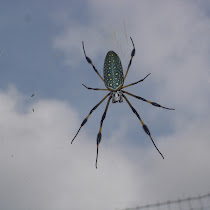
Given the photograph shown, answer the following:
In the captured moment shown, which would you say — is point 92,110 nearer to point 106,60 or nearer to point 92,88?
point 92,88

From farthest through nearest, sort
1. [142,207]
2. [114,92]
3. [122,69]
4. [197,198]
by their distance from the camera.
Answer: [142,207], [197,198], [114,92], [122,69]

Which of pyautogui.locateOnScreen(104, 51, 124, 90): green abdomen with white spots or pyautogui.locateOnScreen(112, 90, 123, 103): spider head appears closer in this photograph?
pyautogui.locateOnScreen(104, 51, 124, 90): green abdomen with white spots

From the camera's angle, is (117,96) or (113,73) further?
(117,96)

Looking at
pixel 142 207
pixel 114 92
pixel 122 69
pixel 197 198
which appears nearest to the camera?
pixel 122 69

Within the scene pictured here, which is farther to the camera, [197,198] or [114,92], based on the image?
[197,198]

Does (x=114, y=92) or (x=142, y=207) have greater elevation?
(x=114, y=92)

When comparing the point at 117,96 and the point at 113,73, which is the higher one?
the point at 117,96

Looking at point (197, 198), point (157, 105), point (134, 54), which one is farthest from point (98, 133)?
point (197, 198)

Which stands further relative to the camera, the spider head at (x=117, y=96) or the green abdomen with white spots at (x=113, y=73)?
the spider head at (x=117, y=96)
